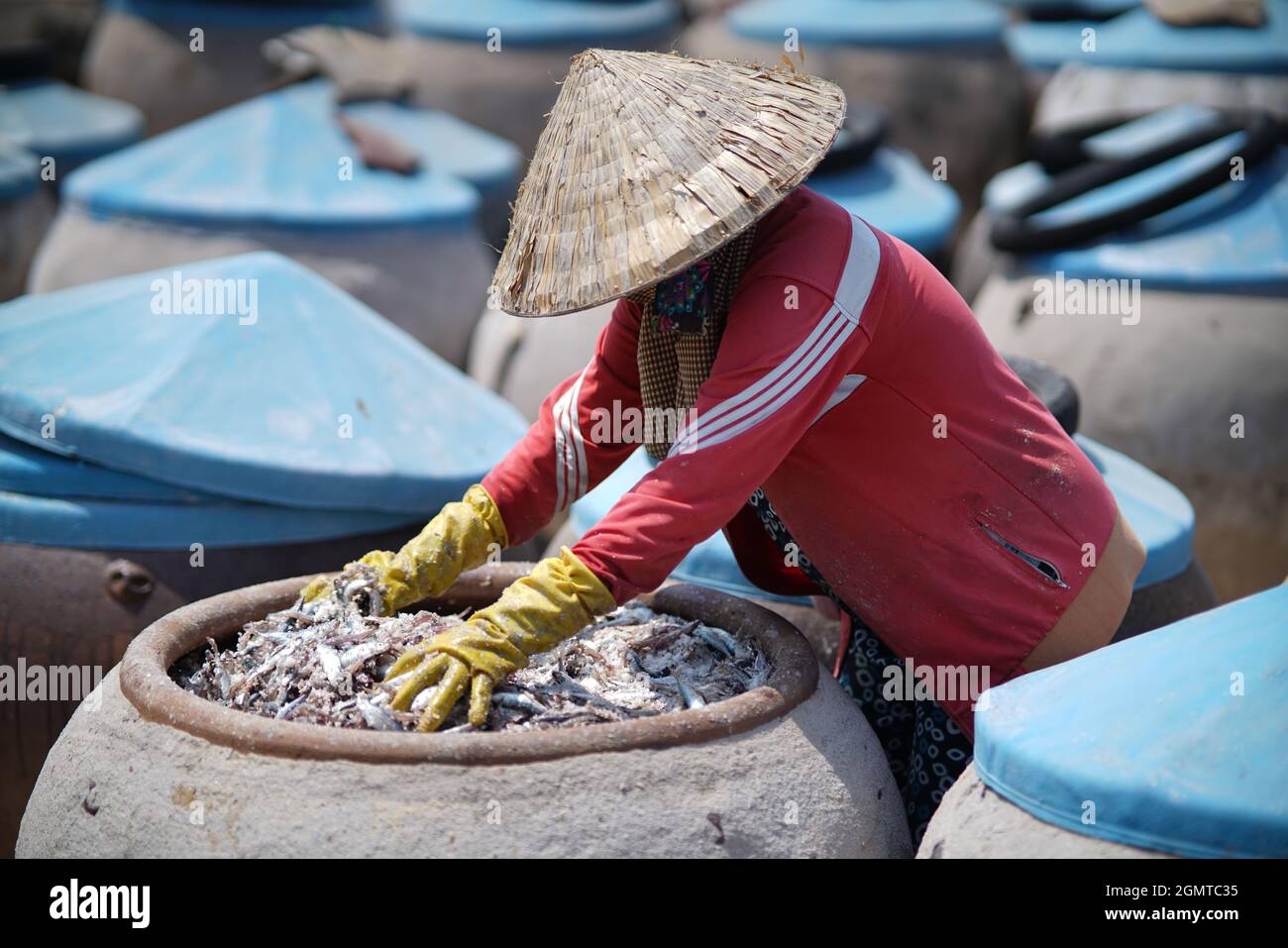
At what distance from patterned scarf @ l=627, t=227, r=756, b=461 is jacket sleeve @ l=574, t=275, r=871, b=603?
0.13 m

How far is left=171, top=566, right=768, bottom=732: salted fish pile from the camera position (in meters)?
2.02

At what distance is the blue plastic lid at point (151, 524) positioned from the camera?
286cm

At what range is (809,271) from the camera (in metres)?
2.06

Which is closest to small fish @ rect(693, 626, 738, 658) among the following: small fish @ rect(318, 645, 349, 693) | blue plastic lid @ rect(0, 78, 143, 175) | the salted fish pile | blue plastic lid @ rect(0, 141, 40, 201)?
the salted fish pile

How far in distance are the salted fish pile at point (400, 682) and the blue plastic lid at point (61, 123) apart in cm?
513

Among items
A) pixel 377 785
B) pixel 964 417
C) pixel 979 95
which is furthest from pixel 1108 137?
pixel 377 785

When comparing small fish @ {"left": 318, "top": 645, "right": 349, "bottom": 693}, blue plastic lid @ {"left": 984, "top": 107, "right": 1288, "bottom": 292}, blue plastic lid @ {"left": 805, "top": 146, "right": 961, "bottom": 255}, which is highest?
blue plastic lid @ {"left": 984, "top": 107, "right": 1288, "bottom": 292}

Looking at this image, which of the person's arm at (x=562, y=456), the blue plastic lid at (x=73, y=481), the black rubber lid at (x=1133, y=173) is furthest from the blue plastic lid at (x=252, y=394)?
the black rubber lid at (x=1133, y=173)

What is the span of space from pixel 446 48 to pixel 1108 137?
11.7 ft

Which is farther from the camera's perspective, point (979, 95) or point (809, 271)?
point (979, 95)

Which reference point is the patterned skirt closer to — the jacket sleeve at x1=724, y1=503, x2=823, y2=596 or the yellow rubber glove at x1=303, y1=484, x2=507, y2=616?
the jacket sleeve at x1=724, y1=503, x2=823, y2=596

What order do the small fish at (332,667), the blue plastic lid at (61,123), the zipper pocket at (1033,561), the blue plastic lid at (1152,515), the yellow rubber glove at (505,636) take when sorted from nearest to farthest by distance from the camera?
the yellow rubber glove at (505,636) < the small fish at (332,667) < the zipper pocket at (1033,561) < the blue plastic lid at (1152,515) < the blue plastic lid at (61,123)

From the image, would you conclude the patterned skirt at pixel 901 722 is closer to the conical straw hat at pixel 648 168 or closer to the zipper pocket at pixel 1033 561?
the zipper pocket at pixel 1033 561
